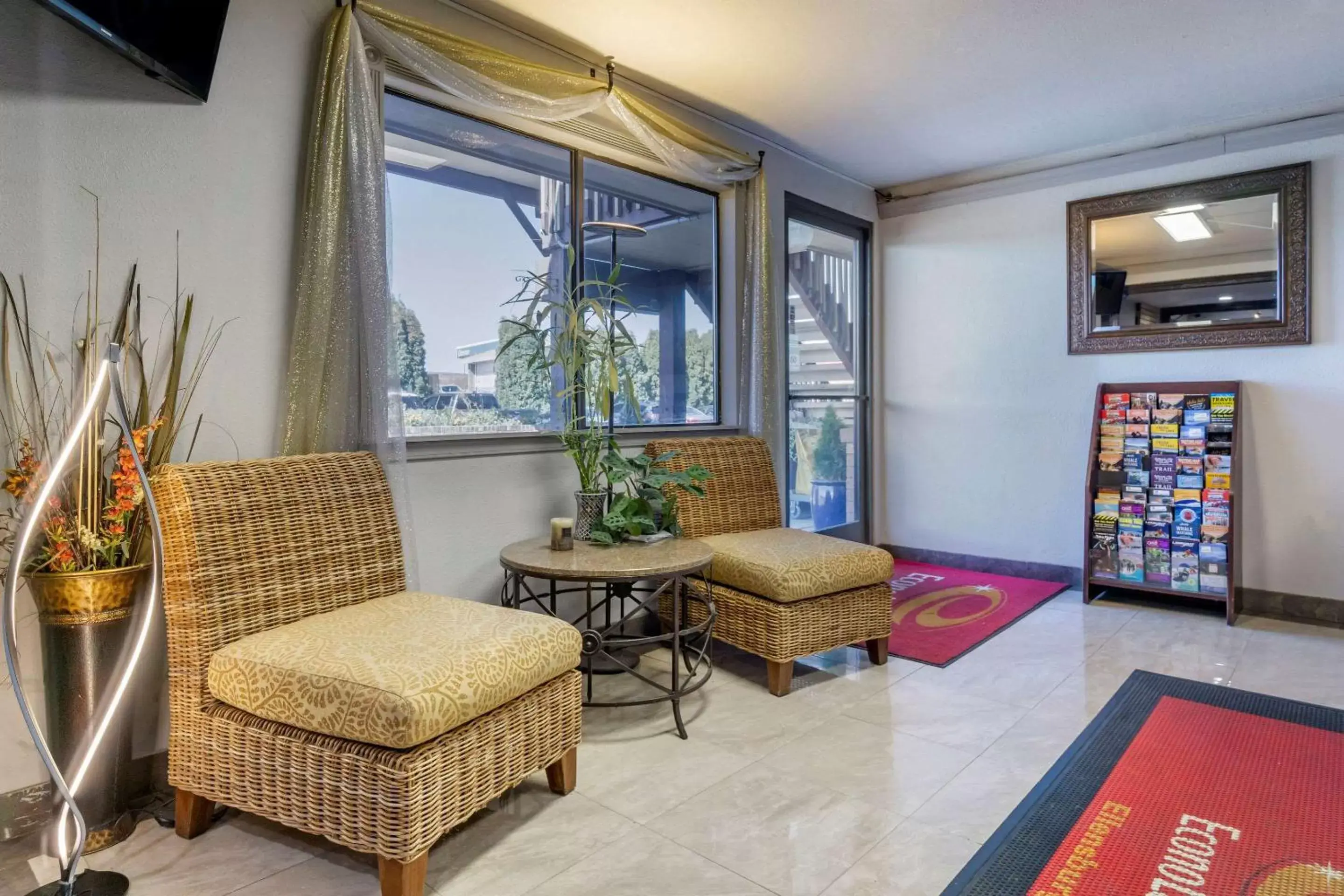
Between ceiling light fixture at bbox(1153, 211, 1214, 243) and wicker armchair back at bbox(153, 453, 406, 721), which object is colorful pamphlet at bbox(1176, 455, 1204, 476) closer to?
ceiling light fixture at bbox(1153, 211, 1214, 243)

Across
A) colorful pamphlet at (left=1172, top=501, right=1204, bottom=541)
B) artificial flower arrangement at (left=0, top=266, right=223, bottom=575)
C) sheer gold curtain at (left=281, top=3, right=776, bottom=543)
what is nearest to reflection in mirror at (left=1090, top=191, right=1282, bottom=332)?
colorful pamphlet at (left=1172, top=501, right=1204, bottom=541)

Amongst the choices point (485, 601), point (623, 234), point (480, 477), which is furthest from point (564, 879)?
point (623, 234)

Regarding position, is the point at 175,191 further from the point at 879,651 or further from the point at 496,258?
the point at 879,651

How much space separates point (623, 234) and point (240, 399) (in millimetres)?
1737

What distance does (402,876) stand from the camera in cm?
146

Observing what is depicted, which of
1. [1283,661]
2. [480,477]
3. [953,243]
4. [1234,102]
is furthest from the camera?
[953,243]

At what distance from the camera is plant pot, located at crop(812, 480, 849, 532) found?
14.6 feet

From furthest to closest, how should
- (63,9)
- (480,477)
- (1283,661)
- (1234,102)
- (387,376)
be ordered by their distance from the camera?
(1234,102)
(1283,661)
(480,477)
(387,376)
(63,9)

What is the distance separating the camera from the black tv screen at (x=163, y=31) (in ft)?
Answer: 5.22

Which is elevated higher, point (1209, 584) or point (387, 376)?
point (387, 376)

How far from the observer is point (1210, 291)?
371 cm

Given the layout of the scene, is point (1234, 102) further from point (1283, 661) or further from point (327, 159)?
point (327, 159)

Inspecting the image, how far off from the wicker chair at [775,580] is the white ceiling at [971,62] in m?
1.52

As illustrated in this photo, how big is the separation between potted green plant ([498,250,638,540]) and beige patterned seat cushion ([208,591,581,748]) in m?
0.85
